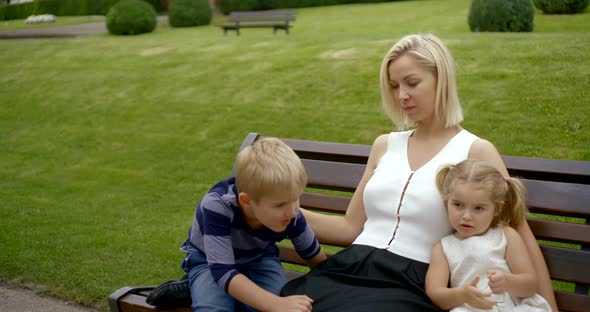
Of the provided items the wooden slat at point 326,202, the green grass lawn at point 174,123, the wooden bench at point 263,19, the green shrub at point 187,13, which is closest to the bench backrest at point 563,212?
the wooden slat at point 326,202

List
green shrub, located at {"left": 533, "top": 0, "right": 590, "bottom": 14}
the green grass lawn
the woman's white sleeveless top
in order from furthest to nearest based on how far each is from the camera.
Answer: green shrub, located at {"left": 533, "top": 0, "right": 590, "bottom": 14} → the green grass lawn → the woman's white sleeveless top

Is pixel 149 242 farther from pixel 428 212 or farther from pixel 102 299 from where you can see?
pixel 428 212

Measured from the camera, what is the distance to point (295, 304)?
250cm

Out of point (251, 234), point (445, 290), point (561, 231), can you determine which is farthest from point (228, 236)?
point (561, 231)

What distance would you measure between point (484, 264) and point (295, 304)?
70 cm

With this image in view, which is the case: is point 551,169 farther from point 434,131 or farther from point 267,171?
point 267,171

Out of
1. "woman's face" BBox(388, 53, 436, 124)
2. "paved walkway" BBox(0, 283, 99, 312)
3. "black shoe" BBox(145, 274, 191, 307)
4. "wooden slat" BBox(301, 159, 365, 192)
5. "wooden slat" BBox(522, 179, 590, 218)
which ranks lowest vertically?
"paved walkway" BBox(0, 283, 99, 312)

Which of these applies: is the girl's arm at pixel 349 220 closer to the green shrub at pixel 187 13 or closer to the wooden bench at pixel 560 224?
the wooden bench at pixel 560 224

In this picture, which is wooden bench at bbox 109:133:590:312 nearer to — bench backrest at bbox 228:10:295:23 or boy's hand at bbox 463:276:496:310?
boy's hand at bbox 463:276:496:310

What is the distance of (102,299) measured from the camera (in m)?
4.56

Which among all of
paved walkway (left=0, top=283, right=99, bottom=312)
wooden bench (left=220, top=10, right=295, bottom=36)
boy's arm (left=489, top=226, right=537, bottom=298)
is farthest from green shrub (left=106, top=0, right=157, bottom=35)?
boy's arm (left=489, top=226, right=537, bottom=298)

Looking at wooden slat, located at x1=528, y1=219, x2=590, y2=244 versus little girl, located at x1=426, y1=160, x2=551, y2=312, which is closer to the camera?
little girl, located at x1=426, y1=160, x2=551, y2=312

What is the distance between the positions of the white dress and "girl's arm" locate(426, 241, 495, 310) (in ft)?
0.08

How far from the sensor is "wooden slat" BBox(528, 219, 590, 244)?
267cm
